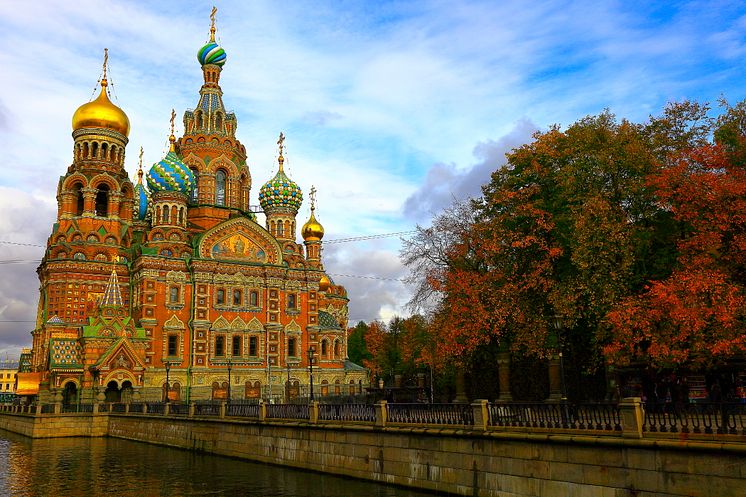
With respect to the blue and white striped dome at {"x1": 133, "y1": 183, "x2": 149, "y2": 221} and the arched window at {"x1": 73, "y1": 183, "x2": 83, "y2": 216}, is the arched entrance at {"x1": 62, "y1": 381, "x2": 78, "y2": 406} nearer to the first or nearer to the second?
the arched window at {"x1": 73, "y1": 183, "x2": 83, "y2": 216}

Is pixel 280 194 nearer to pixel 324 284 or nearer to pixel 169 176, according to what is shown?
pixel 169 176

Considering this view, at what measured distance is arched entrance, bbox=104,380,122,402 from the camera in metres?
44.4

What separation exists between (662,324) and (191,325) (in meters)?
37.6

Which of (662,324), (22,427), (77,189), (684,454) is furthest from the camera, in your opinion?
(77,189)

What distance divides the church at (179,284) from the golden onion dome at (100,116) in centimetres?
9

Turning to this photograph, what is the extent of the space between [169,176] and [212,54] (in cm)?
1484

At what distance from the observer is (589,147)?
24797mm

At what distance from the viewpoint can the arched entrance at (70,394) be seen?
4369 cm

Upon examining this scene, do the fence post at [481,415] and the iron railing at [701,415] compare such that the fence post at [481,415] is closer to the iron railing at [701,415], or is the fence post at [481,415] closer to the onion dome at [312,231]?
the iron railing at [701,415]

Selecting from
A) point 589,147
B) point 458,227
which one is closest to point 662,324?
point 589,147

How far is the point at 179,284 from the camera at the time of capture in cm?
4984

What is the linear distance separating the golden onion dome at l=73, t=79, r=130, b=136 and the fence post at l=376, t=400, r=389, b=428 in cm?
4275

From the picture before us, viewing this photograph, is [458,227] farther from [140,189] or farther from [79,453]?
[140,189]

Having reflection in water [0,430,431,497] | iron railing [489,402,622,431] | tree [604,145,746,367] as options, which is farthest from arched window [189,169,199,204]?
iron railing [489,402,622,431]
